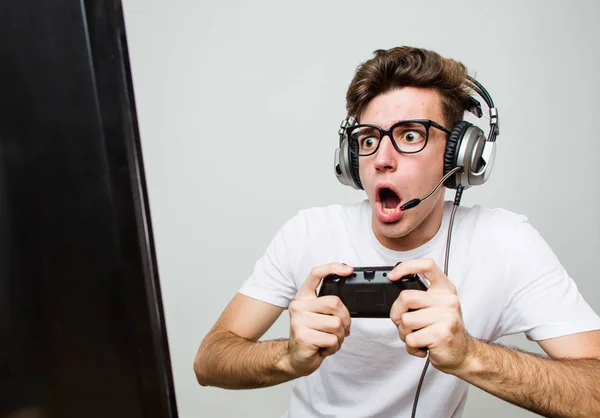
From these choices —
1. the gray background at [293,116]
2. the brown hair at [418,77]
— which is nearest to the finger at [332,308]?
the brown hair at [418,77]

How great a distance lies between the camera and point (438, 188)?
1.10m

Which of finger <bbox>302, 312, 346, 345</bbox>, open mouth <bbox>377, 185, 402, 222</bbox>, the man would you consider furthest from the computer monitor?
open mouth <bbox>377, 185, 402, 222</bbox>

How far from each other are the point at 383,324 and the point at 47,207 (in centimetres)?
94

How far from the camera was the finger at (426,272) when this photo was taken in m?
0.75

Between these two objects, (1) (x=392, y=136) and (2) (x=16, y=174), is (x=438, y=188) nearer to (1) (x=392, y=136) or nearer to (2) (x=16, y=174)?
(1) (x=392, y=136)

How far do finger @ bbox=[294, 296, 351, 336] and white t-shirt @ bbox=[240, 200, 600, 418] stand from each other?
406 mm

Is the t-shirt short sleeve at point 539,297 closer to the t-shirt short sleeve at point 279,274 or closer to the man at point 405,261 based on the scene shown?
the man at point 405,261

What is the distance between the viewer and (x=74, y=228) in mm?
354

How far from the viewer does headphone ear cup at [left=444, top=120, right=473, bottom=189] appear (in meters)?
1.08

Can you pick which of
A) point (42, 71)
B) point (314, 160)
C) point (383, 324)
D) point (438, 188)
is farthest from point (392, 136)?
point (42, 71)

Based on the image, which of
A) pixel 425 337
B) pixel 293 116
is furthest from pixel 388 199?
pixel 293 116

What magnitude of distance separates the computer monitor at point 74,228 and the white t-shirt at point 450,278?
861 mm

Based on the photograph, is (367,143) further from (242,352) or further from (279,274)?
(242,352)

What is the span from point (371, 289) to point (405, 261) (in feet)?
0.56
